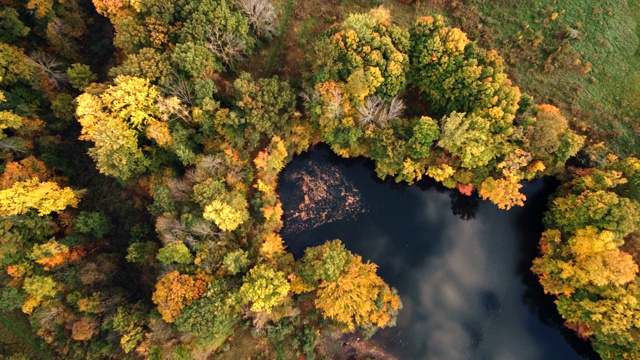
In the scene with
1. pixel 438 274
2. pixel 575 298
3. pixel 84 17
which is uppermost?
pixel 84 17

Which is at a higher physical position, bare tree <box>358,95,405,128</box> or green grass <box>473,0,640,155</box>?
green grass <box>473,0,640,155</box>

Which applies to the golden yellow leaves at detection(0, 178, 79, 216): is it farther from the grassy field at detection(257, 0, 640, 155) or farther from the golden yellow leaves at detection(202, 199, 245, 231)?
the grassy field at detection(257, 0, 640, 155)

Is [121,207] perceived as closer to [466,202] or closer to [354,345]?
[354,345]


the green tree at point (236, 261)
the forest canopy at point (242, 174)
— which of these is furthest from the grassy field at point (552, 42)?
the green tree at point (236, 261)

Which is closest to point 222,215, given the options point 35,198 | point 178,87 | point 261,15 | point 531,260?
point 178,87

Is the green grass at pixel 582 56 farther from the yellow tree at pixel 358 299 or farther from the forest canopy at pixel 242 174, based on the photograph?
the yellow tree at pixel 358 299

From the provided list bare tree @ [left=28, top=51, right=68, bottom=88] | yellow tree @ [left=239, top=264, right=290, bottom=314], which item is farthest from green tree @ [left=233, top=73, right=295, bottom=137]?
bare tree @ [left=28, top=51, right=68, bottom=88]

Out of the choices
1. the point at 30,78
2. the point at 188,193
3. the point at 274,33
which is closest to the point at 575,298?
the point at 188,193
